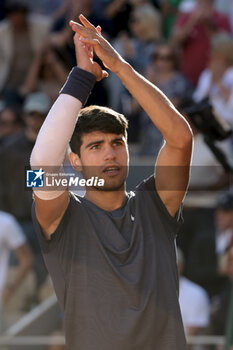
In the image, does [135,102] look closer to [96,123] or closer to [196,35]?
[196,35]

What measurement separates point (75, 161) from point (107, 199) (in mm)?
175

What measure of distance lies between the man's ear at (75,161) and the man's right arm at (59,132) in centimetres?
15

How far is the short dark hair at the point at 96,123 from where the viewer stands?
114 inches

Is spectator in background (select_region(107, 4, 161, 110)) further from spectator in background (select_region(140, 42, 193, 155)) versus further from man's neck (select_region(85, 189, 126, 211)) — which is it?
man's neck (select_region(85, 189, 126, 211))

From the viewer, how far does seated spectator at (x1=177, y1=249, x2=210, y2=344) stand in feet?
18.9

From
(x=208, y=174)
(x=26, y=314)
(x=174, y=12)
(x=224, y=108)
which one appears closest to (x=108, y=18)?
(x=174, y=12)

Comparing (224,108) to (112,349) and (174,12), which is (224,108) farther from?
(112,349)

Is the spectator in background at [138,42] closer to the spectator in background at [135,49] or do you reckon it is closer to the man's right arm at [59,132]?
the spectator in background at [135,49]

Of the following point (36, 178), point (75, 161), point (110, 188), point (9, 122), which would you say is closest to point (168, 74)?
point (9, 122)

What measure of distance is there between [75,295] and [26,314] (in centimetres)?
372

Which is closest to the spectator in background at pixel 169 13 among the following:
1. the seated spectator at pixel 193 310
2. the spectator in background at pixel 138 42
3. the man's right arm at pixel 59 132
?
the spectator in background at pixel 138 42

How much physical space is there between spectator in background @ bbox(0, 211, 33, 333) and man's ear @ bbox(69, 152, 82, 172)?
324 cm

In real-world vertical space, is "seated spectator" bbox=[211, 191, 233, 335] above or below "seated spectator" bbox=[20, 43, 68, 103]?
below

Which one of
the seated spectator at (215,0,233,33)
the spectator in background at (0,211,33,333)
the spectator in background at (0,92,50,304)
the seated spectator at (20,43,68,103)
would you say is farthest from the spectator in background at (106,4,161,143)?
the spectator in background at (0,211,33,333)
